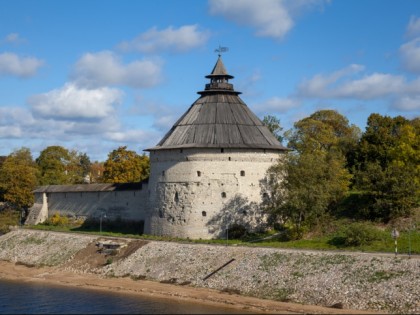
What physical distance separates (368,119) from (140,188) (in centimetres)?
2324

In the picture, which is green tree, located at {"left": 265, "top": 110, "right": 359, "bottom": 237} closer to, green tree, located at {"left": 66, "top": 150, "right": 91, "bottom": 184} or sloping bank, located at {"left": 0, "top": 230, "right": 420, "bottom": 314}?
sloping bank, located at {"left": 0, "top": 230, "right": 420, "bottom": 314}

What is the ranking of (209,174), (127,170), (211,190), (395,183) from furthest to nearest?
(127,170) → (209,174) → (211,190) → (395,183)

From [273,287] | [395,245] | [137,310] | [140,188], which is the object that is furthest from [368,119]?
[137,310]

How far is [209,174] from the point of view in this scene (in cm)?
4566

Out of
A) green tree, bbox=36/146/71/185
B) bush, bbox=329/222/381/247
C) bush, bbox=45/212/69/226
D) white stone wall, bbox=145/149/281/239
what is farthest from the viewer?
green tree, bbox=36/146/71/185

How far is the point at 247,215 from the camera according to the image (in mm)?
45344

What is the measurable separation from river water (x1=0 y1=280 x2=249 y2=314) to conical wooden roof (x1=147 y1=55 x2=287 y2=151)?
14.6 meters

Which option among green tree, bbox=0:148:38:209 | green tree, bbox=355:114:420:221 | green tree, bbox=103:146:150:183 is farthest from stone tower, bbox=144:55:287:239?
green tree, bbox=0:148:38:209

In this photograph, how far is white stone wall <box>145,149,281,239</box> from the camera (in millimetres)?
45250

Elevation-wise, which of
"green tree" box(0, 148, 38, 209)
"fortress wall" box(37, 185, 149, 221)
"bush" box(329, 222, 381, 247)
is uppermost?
"green tree" box(0, 148, 38, 209)

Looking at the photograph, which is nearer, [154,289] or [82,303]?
[82,303]

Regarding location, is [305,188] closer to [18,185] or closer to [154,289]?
[154,289]

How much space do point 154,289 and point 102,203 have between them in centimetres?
2231

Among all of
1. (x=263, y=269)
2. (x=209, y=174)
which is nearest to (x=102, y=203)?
(x=209, y=174)
